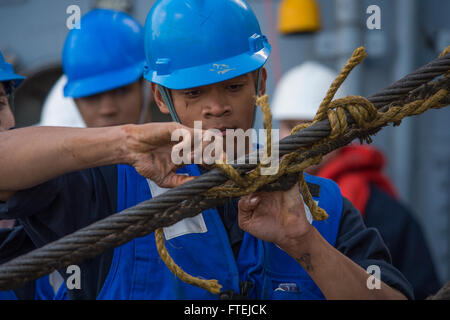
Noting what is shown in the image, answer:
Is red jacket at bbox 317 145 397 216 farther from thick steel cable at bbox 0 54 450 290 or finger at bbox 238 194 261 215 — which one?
thick steel cable at bbox 0 54 450 290

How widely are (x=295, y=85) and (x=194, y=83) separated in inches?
107

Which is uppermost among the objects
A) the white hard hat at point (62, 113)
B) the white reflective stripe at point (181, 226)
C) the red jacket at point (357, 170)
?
the white hard hat at point (62, 113)

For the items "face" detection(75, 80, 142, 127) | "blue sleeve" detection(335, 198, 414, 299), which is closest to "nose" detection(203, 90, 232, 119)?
"blue sleeve" detection(335, 198, 414, 299)

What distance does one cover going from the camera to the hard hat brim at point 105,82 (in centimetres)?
310

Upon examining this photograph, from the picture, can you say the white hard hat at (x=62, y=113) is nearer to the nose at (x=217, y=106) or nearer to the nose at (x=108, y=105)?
the nose at (x=108, y=105)

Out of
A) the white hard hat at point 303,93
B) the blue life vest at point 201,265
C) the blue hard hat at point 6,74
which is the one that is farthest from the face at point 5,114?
the white hard hat at point 303,93

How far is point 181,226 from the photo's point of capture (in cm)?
166

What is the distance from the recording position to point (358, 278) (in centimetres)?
146

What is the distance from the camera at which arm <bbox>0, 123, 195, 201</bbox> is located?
132 cm

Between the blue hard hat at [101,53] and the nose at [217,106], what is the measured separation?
1.56m

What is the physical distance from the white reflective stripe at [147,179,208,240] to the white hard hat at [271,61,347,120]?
255 cm

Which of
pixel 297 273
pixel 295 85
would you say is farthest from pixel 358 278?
pixel 295 85
